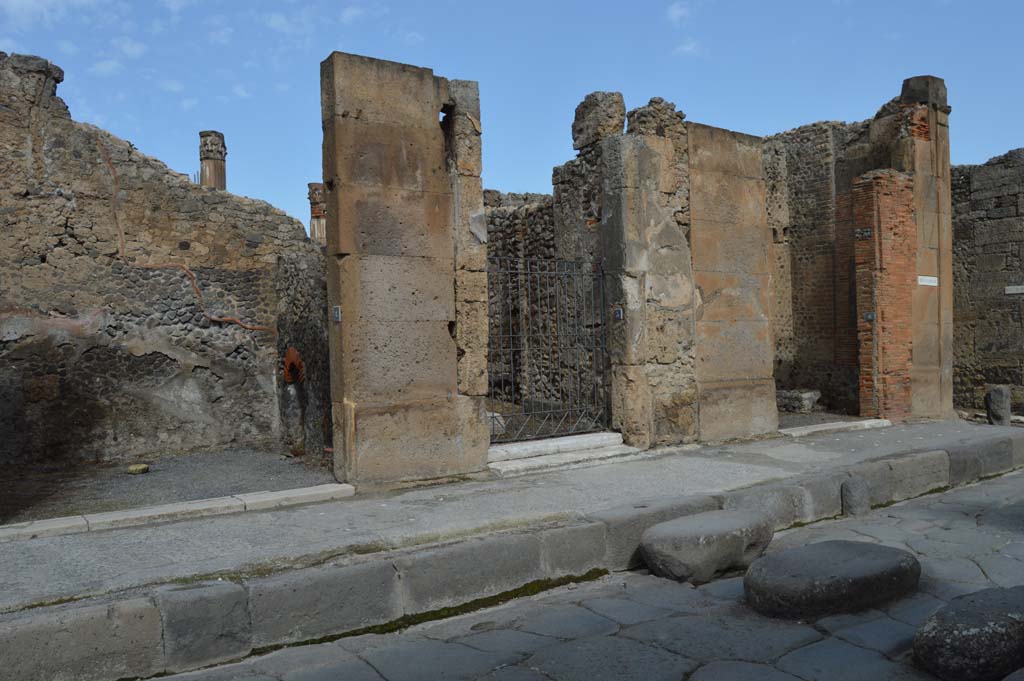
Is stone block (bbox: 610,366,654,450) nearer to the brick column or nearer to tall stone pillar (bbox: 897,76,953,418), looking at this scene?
the brick column

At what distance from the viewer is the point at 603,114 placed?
7.43 meters

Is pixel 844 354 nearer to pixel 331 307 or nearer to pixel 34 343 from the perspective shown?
pixel 331 307

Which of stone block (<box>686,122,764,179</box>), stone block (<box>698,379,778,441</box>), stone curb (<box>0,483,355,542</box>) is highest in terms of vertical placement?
stone block (<box>686,122,764,179</box>)

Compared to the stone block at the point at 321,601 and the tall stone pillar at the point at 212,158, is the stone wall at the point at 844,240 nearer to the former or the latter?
the stone block at the point at 321,601

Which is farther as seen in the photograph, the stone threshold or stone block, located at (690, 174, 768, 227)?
the stone threshold

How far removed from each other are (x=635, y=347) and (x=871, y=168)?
5924 mm

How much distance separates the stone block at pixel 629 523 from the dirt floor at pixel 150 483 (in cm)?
239

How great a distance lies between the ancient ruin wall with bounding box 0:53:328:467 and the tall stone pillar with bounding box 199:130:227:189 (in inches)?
439

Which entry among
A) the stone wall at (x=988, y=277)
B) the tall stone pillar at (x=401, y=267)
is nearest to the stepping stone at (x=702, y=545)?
the tall stone pillar at (x=401, y=267)

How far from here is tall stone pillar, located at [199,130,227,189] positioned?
63.3 feet

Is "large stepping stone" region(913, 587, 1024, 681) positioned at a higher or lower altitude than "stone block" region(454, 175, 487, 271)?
lower

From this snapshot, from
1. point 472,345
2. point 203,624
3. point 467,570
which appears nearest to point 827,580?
point 467,570

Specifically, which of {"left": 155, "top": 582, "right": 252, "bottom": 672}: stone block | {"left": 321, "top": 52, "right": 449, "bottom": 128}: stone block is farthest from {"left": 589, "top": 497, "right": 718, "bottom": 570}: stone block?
{"left": 321, "top": 52, "right": 449, "bottom": 128}: stone block

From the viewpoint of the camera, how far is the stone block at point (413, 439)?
17.9ft
